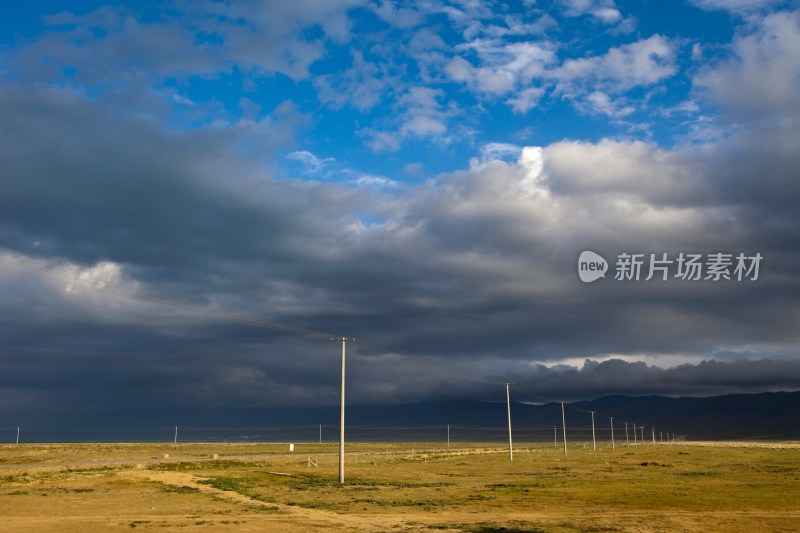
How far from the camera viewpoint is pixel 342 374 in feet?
217

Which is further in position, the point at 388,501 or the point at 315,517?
the point at 388,501

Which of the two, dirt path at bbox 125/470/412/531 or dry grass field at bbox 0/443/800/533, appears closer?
dirt path at bbox 125/470/412/531

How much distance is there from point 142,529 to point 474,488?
3056 centimetres

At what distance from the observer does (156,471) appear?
2864 inches

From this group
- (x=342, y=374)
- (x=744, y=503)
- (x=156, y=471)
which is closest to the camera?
(x=744, y=503)

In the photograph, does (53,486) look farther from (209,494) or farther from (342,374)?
(342,374)

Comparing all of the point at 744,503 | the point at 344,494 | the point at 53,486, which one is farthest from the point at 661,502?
the point at 53,486

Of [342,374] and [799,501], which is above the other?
[342,374]

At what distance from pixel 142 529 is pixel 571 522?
2107 centimetres

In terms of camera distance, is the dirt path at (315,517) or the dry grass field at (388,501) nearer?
the dirt path at (315,517)

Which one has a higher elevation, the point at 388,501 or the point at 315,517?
the point at 315,517

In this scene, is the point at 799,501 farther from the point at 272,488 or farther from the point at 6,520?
the point at 6,520

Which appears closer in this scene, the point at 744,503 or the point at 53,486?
the point at 744,503

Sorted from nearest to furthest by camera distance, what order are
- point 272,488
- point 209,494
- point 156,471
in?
point 209,494 → point 272,488 → point 156,471
